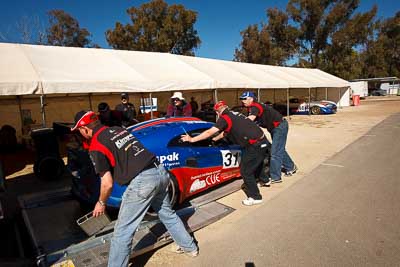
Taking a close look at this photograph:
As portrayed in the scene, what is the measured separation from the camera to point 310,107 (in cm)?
2025

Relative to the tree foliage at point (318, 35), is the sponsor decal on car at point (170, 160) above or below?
below

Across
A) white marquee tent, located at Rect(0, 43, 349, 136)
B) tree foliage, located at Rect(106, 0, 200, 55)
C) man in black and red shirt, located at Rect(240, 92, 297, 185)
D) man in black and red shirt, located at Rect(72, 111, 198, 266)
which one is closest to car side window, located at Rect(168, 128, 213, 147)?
man in black and red shirt, located at Rect(240, 92, 297, 185)

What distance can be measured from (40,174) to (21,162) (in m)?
2.72

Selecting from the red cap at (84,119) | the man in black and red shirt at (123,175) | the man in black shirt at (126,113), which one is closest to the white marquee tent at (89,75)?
the man in black shirt at (126,113)

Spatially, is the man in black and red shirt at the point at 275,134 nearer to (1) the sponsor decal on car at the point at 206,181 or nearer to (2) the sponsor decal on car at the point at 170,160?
(1) the sponsor decal on car at the point at 206,181

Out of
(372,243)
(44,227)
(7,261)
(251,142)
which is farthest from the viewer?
(251,142)

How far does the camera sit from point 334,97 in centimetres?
2725

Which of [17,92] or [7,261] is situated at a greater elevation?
[17,92]

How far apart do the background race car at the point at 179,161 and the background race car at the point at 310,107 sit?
17.1m

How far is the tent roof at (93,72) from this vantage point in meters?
6.58

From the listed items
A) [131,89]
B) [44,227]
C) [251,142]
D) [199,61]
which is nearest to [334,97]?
[199,61]

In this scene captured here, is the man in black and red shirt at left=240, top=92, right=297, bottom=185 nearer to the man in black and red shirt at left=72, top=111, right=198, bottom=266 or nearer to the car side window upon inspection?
the car side window

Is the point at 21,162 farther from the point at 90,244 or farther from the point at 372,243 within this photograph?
the point at 372,243

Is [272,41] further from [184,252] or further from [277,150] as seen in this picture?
[184,252]
